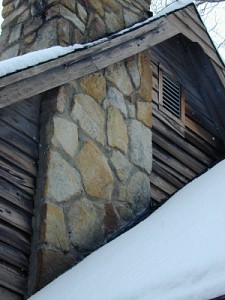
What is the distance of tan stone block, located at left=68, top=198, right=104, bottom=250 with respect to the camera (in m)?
4.68

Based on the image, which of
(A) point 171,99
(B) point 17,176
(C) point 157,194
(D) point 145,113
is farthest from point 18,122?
(A) point 171,99

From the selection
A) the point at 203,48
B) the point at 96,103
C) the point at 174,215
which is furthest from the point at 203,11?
the point at 174,215

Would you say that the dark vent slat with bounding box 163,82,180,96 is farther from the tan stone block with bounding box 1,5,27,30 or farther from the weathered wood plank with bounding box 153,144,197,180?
the tan stone block with bounding box 1,5,27,30

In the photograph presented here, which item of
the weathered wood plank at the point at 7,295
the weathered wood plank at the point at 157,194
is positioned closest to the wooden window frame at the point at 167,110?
the weathered wood plank at the point at 157,194

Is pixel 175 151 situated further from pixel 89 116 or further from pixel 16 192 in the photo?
pixel 16 192

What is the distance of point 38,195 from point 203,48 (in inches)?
94.0

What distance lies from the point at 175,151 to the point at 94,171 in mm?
1170

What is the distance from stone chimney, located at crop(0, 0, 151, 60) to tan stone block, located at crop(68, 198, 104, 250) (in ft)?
4.62

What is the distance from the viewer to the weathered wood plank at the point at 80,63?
4352 mm

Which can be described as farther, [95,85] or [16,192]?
[95,85]

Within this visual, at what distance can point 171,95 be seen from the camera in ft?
20.1

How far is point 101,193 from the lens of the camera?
5016 mm

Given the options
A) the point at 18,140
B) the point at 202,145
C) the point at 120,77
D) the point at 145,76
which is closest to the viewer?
the point at 18,140

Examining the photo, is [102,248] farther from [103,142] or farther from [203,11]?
[203,11]
